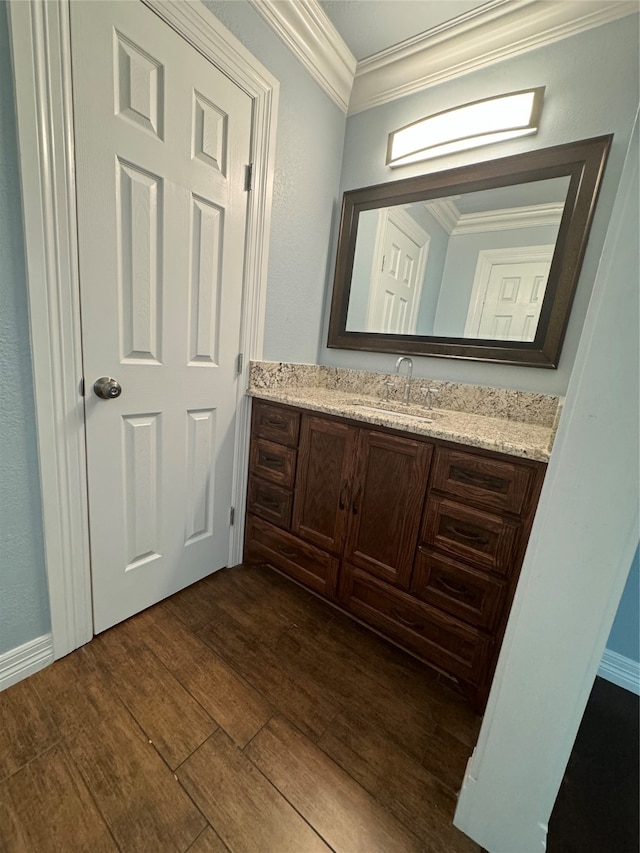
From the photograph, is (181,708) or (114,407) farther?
(114,407)

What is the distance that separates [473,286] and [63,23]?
1.57 meters

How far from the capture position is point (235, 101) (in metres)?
1.25

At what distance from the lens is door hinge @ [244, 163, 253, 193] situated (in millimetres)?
1350

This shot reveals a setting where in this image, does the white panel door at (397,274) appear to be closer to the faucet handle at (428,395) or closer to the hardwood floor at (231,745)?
the faucet handle at (428,395)

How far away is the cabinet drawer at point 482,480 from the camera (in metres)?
0.99

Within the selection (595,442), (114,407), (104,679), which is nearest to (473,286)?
(595,442)

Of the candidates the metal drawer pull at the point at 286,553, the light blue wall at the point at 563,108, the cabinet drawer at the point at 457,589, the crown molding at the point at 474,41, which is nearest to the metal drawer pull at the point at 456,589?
the cabinet drawer at the point at 457,589

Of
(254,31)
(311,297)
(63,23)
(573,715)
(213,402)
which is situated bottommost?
(573,715)

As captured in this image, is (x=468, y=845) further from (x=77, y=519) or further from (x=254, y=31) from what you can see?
(x=254, y=31)

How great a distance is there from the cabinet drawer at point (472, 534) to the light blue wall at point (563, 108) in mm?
706

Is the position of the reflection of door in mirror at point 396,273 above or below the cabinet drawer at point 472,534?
above

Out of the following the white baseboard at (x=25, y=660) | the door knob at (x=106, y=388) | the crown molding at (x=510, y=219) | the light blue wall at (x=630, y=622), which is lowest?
the white baseboard at (x=25, y=660)

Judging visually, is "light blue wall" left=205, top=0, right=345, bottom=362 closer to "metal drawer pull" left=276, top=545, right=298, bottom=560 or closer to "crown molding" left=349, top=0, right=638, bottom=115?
"crown molding" left=349, top=0, right=638, bottom=115

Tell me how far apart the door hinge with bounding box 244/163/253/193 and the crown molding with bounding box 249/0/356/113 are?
0.52 meters
